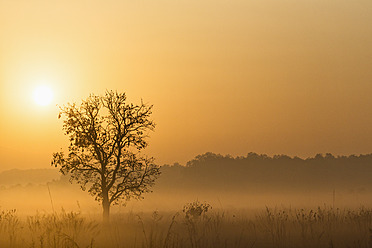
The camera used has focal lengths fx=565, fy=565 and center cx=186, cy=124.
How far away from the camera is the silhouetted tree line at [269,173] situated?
163875 mm

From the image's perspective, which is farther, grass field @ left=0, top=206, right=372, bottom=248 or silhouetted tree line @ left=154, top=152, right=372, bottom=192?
silhouetted tree line @ left=154, top=152, right=372, bottom=192

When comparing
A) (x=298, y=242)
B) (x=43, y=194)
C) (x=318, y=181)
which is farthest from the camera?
(x=43, y=194)

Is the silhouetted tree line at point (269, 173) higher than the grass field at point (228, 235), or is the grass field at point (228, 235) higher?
the silhouetted tree line at point (269, 173)

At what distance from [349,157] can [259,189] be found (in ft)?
92.7

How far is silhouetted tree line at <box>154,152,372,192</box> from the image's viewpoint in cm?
16388

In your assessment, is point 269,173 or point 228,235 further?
point 269,173

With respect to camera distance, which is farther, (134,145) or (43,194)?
(43,194)

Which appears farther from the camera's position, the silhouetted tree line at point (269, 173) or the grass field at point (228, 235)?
the silhouetted tree line at point (269, 173)

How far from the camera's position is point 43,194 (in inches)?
7003

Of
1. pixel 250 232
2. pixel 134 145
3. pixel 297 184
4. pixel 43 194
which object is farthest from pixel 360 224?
pixel 43 194

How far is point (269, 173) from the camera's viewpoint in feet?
556

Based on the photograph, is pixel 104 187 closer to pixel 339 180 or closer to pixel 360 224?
pixel 360 224

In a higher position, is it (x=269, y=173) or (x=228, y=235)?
(x=269, y=173)

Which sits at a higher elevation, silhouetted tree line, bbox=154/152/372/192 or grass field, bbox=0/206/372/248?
silhouetted tree line, bbox=154/152/372/192
